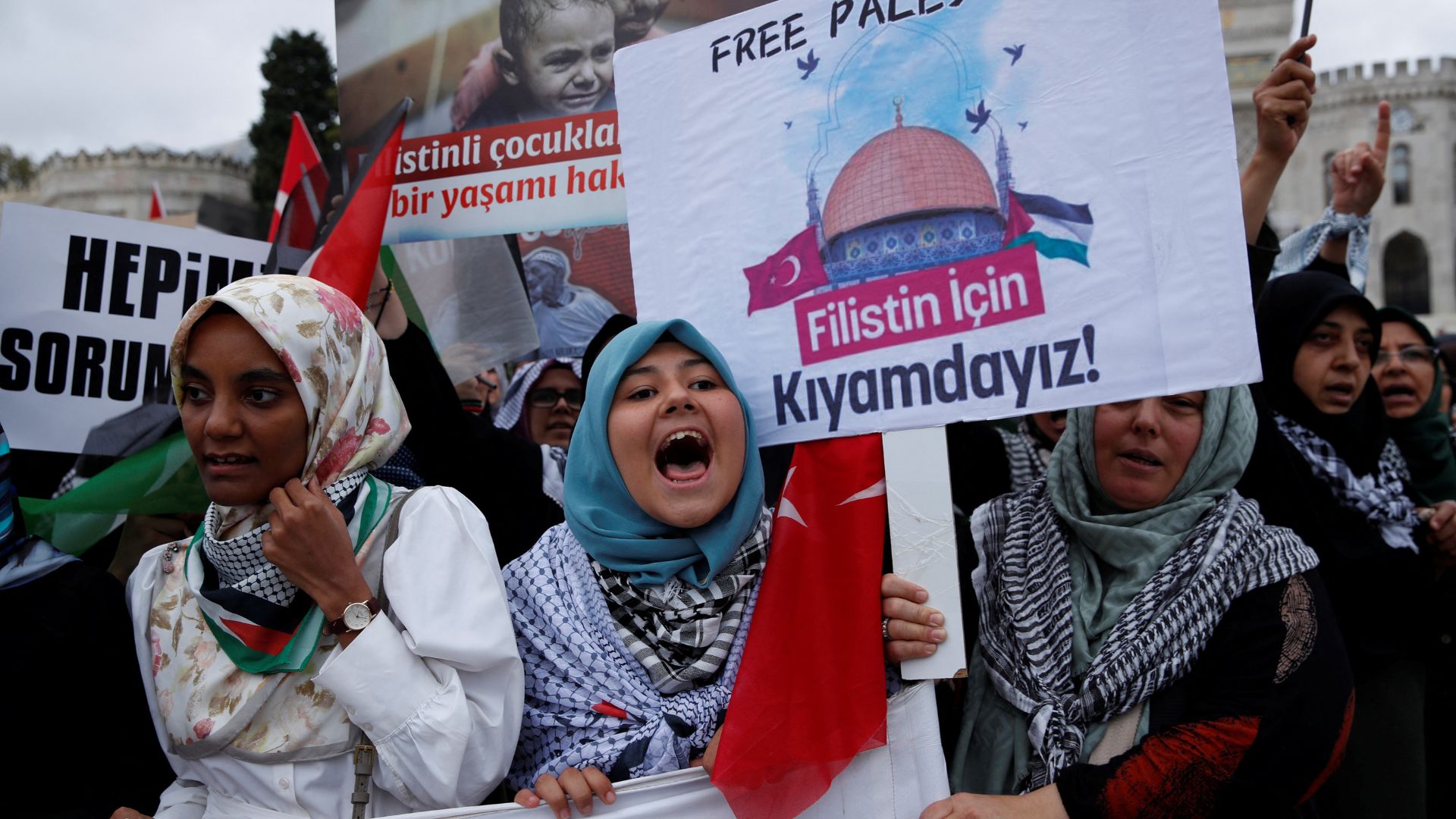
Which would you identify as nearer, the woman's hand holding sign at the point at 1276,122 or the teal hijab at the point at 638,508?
the teal hijab at the point at 638,508

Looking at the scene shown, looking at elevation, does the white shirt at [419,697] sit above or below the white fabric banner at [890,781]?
above

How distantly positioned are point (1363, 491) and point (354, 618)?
2979mm

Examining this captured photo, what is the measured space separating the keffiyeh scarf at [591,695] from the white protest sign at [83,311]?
5.78ft

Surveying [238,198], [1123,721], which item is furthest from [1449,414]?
[238,198]

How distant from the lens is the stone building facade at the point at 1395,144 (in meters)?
43.5

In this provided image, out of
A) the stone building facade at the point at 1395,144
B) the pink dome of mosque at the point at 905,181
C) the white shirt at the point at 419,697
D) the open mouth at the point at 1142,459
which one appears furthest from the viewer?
the stone building facade at the point at 1395,144

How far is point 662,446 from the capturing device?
7.34 ft

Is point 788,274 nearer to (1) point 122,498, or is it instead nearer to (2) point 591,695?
(2) point 591,695

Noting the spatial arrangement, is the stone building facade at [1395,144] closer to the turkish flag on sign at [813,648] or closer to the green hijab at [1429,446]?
the green hijab at [1429,446]

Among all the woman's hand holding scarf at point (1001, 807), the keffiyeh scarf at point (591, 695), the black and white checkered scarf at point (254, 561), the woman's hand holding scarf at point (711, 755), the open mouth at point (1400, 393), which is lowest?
the woman's hand holding scarf at point (1001, 807)

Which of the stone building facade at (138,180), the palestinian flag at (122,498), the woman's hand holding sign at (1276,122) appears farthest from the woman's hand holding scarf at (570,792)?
the stone building facade at (138,180)

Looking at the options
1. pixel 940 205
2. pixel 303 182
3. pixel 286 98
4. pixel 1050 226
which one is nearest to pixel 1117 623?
pixel 1050 226

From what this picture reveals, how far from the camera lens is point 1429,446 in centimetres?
409

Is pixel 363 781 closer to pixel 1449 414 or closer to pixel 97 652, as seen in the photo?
pixel 97 652
